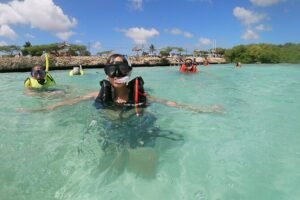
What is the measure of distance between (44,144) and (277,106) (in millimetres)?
5656

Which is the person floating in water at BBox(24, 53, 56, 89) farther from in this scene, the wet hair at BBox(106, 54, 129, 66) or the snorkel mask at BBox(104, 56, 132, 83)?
the snorkel mask at BBox(104, 56, 132, 83)

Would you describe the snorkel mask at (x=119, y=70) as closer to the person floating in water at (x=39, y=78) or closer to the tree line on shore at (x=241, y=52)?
the person floating in water at (x=39, y=78)

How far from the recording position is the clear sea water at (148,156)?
2.98m

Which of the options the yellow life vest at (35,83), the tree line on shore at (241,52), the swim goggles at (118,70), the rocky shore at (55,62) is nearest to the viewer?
the swim goggles at (118,70)

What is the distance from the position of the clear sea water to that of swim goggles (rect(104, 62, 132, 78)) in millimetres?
651

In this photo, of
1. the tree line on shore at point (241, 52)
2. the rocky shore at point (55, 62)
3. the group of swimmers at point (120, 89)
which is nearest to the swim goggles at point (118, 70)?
the group of swimmers at point (120, 89)

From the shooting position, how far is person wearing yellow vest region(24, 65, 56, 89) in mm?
9953

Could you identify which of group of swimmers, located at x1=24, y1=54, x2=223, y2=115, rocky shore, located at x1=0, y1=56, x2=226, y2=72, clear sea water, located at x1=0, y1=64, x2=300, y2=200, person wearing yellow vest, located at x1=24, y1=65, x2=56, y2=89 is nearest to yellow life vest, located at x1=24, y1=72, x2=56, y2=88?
person wearing yellow vest, located at x1=24, y1=65, x2=56, y2=89

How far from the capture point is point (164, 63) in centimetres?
5025

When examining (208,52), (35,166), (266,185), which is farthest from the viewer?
(208,52)

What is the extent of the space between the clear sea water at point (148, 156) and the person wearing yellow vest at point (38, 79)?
3996mm

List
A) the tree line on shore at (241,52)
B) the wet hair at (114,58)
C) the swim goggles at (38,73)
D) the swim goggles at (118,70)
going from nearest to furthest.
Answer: the swim goggles at (118,70) < the wet hair at (114,58) < the swim goggles at (38,73) < the tree line on shore at (241,52)

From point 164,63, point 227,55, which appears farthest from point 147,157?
point 227,55

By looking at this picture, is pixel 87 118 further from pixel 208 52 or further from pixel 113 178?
pixel 208 52
